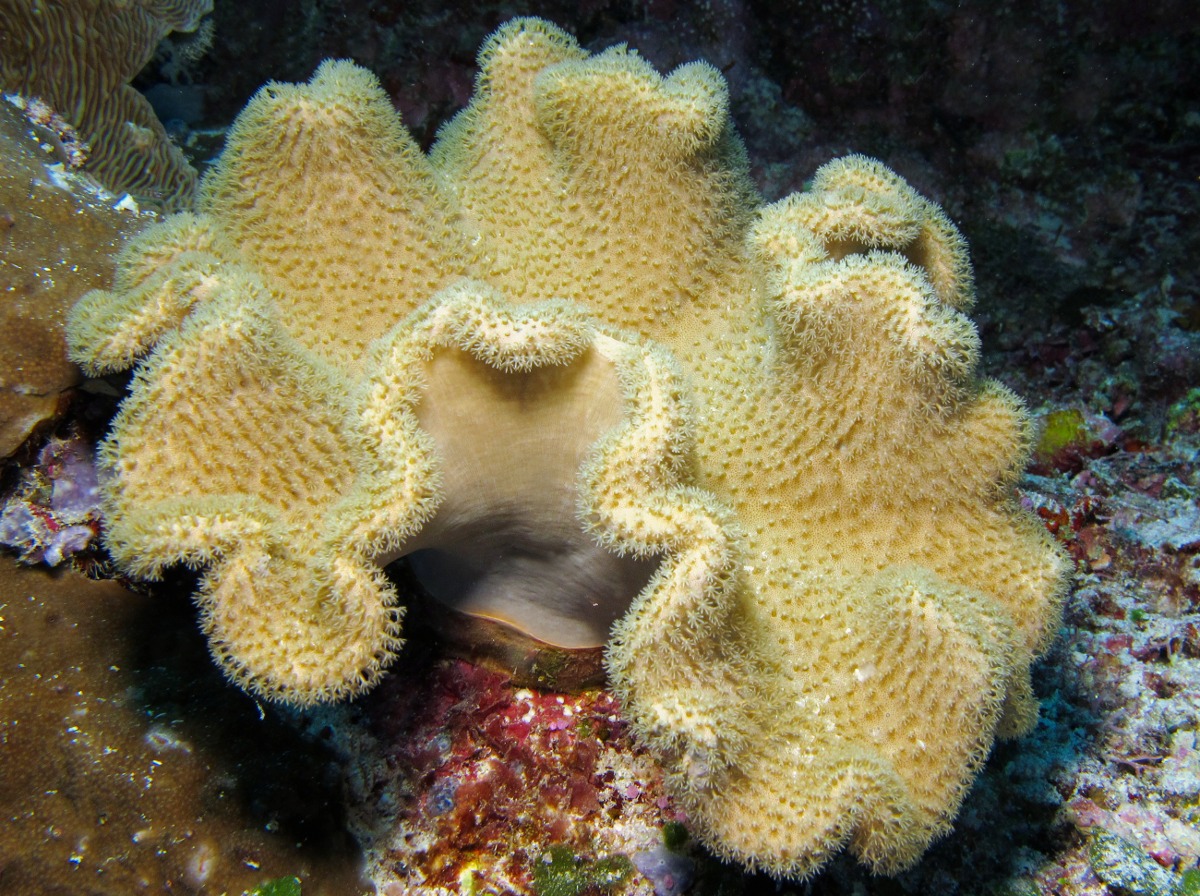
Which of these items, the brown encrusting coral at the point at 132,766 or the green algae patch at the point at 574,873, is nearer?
the brown encrusting coral at the point at 132,766

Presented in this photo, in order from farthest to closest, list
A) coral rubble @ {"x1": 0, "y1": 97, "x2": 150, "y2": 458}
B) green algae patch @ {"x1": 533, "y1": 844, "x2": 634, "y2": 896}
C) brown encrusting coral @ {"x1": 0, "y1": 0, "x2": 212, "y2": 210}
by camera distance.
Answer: brown encrusting coral @ {"x1": 0, "y1": 0, "x2": 212, "y2": 210} < green algae patch @ {"x1": 533, "y1": 844, "x2": 634, "y2": 896} < coral rubble @ {"x1": 0, "y1": 97, "x2": 150, "y2": 458}

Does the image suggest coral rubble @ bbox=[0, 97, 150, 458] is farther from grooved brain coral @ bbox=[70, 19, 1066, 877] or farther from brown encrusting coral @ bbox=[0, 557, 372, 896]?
brown encrusting coral @ bbox=[0, 557, 372, 896]

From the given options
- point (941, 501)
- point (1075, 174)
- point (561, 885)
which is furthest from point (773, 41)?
point (561, 885)

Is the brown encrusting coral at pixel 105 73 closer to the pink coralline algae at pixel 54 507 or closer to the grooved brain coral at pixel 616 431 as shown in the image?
the grooved brain coral at pixel 616 431

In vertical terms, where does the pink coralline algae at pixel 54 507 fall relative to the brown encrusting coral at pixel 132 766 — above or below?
above

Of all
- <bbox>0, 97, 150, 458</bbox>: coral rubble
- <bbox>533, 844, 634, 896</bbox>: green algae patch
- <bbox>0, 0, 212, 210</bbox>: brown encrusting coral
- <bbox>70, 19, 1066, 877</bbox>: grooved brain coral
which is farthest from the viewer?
<bbox>0, 0, 212, 210</bbox>: brown encrusting coral

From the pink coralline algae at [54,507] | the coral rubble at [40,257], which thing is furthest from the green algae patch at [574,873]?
the coral rubble at [40,257]

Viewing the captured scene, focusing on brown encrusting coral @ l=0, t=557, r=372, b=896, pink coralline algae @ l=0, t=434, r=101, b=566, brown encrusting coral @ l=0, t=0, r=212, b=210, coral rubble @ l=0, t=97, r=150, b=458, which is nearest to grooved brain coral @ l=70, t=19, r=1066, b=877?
coral rubble @ l=0, t=97, r=150, b=458

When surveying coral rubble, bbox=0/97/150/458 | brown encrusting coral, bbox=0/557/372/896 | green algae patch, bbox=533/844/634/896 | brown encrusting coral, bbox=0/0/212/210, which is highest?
brown encrusting coral, bbox=0/0/212/210
